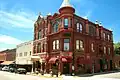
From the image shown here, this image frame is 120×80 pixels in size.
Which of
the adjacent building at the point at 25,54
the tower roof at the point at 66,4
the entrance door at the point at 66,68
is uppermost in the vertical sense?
the tower roof at the point at 66,4

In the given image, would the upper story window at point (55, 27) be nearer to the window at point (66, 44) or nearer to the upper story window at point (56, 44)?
the upper story window at point (56, 44)

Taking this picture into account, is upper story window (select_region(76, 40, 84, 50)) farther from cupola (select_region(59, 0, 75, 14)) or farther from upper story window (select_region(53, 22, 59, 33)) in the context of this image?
cupola (select_region(59, 0, 75, 14))

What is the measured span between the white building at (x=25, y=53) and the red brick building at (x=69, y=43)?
15.9 ft

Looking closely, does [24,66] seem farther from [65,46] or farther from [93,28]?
[93,28]

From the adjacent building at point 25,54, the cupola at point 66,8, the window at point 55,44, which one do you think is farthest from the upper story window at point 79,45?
the adjacent building at point 25,54

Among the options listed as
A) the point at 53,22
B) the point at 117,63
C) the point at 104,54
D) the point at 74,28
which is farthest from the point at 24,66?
the point at 117,63

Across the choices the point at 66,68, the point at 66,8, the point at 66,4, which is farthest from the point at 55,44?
the point at 66,4

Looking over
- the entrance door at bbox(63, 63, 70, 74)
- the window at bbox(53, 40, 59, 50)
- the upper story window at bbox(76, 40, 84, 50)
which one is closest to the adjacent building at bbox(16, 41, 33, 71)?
the window at bbox(53, 40, 59, 50)

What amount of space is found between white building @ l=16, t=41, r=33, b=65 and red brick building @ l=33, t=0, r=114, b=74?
15.9ft

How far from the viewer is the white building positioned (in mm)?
52594

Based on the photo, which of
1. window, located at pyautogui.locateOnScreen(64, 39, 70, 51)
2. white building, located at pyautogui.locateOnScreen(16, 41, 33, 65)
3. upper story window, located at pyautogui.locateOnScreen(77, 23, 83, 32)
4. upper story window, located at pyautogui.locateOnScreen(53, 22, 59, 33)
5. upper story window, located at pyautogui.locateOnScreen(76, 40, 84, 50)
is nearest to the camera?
window, located at pyautogui.locateOnScreen(64, 39, 70, 51)

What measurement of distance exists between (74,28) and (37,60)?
43.0 feet

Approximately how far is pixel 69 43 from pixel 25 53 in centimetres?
2181

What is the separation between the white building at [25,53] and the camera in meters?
52.6
